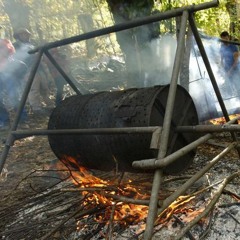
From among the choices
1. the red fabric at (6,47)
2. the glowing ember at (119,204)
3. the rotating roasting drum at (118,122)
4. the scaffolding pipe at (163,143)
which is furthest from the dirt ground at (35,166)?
the red fabric at (6,47)

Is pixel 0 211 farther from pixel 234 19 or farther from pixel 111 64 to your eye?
pixel 111 64

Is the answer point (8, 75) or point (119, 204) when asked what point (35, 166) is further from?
point (8, 75)

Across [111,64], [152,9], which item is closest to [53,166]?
[152,9]

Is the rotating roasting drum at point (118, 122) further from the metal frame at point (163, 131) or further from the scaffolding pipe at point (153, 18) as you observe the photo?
the scaffolding pipe at point (153, 18)

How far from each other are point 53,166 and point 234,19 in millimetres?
10392

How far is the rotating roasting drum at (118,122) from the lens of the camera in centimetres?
296

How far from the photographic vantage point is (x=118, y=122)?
304cm

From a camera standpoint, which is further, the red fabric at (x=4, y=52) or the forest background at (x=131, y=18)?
the red fabric at (x=4, y=52)

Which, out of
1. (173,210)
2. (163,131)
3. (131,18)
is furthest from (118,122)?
(131,18)

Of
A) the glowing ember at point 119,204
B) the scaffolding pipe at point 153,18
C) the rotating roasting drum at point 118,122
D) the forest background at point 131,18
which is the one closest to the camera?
the scaffolding pipe at point 153,18

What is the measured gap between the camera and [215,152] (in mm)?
5000

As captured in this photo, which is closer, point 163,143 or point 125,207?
point 163,143

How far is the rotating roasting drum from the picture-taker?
2.96 m

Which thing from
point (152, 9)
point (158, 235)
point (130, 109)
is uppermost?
point (152, 9)
